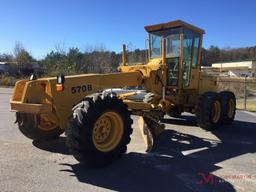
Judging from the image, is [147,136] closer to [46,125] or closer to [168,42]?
[46,125]

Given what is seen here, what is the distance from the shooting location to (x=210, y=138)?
870 cm

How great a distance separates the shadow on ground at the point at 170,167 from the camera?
200 inches

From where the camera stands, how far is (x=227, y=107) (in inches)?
428

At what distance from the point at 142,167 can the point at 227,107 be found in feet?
19.4

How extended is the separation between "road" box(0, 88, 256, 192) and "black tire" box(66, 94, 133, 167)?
204 millimetres

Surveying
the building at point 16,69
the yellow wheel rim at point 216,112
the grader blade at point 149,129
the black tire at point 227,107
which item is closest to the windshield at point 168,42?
the yellow wheel rim at point 216,112

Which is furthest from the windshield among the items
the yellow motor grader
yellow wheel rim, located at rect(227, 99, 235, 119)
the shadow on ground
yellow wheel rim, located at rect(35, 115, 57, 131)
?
yellow wheel rim, located at rect(35, 115, 57, 131)

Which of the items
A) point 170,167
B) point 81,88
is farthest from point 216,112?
point 81,88

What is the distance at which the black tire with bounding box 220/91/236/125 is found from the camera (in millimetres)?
10523

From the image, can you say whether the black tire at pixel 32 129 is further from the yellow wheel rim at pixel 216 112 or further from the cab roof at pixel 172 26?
the yellow wheel rim at pixel 216 112

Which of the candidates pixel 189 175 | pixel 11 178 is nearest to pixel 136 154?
pixel 189 175

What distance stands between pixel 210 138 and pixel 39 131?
4463 mm

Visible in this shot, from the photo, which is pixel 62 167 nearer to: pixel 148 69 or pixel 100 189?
pixel 100 189

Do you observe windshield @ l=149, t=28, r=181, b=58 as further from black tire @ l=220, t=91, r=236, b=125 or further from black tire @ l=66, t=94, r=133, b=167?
black tire @ l=66, t=94, r=133, b=167
